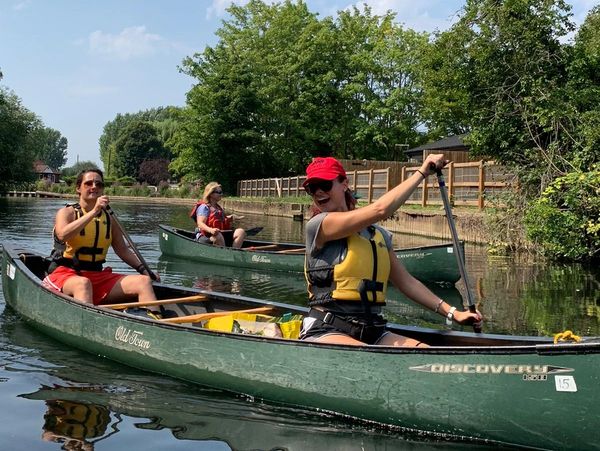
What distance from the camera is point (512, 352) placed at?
4027 millimetres

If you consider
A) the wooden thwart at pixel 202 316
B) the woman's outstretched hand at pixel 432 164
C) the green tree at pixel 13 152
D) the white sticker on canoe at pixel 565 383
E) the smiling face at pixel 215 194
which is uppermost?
the green tree at pixel 13 152

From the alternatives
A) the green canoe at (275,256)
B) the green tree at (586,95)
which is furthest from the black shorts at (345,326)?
the green tree at (586,95)

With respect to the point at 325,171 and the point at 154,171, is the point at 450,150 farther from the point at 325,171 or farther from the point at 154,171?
the point at 154,171

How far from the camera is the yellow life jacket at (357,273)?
445 centimetres

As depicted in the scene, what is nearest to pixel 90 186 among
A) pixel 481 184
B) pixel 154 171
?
pixel 481 184

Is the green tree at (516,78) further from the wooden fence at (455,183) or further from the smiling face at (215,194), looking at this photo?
the smiling face at (215,194)

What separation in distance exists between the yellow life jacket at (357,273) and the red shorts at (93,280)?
315 centimetres

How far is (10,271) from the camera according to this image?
812 cm

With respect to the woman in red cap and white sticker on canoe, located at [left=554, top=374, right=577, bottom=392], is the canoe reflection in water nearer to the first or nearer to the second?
the woman in red cap

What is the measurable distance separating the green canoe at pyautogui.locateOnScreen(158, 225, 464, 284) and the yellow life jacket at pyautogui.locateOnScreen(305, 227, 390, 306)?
5.01m

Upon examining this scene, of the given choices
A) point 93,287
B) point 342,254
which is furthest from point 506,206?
point 342,254

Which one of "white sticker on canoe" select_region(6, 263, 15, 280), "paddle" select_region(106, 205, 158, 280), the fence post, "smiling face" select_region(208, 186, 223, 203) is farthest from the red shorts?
the fence post

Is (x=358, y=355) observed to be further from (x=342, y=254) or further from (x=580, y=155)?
(x=580, y=155)

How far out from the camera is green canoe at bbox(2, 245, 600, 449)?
12.9 ft
